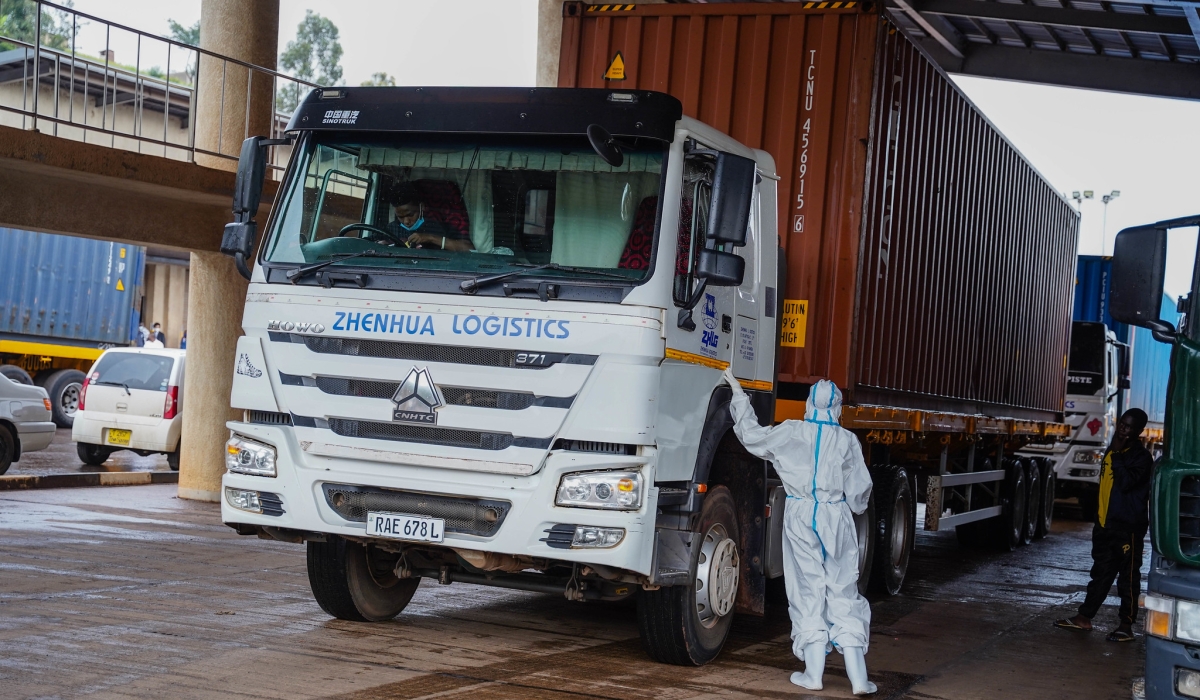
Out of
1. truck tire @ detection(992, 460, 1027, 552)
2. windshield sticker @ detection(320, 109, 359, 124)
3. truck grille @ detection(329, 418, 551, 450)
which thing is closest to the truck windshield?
windshield sticker @ detection(320, 109, 359, 124)

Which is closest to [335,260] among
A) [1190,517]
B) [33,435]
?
[1190,517]

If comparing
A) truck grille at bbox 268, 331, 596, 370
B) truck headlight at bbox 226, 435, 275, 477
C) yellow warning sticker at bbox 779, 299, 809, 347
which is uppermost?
yellow warning sticker at bbox 779, 299, 809, 347

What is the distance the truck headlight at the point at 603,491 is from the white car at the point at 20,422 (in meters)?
10.3

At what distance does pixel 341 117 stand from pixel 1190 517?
4.34 m

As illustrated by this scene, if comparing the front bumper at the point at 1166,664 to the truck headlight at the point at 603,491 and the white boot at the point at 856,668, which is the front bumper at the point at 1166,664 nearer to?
the white boot at the point at 856,668

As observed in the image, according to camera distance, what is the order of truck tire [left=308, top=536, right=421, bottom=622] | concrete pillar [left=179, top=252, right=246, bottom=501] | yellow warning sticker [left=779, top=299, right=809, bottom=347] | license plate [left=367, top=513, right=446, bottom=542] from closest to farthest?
license plate [left=367, top=513, right=446, bottom=542]
truck tire [left=308, top=536, right=421, bottom=622]
yellow warning sticker [left=779, top=299, right=809, bottom=347]
concrete pillar [left=179, top=252, right=246, bottom=501]

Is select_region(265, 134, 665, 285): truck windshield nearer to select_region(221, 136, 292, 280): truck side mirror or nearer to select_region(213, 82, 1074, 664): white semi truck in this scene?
select_region(213, 82, 1074, 664): white semi truck

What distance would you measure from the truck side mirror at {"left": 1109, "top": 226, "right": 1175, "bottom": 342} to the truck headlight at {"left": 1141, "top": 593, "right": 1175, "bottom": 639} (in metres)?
1.08

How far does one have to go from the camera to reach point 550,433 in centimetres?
605

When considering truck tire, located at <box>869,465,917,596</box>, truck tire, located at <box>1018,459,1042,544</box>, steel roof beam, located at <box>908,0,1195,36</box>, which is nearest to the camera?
truck tire, located at <box>869,465,917,596</box>

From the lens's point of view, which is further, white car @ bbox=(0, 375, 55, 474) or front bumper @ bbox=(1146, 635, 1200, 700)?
white car @ bbox=(0, 375, 55, 474)

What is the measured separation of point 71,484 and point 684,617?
34.4 feet

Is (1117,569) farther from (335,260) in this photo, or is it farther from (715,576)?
(335,260)

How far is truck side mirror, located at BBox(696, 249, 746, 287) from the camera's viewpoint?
6098 mm
